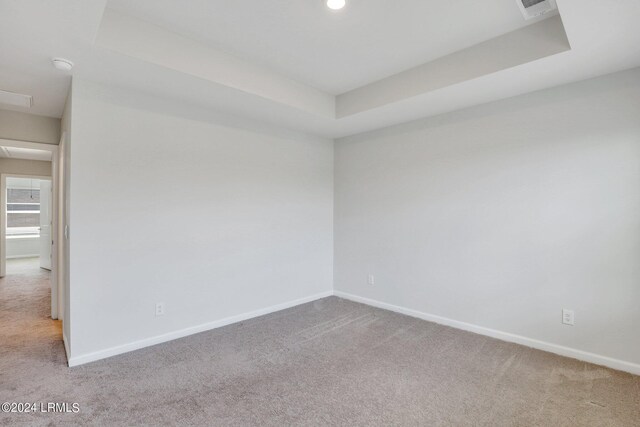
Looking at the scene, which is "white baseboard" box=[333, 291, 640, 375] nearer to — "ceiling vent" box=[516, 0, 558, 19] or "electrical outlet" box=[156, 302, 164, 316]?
"electrical outlet" box=[156, 302, 164, 316]

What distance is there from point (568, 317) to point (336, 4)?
10.3ft

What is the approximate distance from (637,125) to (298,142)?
130 inches

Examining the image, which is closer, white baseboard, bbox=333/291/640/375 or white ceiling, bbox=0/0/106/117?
white ceiling, bbox=0/0/106/117

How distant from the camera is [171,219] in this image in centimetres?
306

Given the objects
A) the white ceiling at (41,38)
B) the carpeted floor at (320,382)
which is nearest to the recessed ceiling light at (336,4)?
the white ceiling at (41,38)

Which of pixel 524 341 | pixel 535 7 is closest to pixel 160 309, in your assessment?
pixel 524 341

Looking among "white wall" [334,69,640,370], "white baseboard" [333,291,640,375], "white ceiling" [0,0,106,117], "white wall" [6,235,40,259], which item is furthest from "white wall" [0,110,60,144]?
"white wall" [6,235,40,259]

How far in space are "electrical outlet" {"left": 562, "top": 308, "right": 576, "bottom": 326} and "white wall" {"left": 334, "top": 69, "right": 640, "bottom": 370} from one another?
0.13 feet

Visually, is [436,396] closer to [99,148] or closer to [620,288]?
[620,288]

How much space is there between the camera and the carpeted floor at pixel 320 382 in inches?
75.7

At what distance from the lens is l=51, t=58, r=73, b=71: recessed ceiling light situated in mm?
2251

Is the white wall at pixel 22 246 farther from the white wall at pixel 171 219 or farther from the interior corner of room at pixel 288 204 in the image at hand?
the white wall at pixel 171 219

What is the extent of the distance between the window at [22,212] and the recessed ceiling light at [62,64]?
29.1 ft

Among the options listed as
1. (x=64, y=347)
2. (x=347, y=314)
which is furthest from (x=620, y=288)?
(x=64, y=347)
